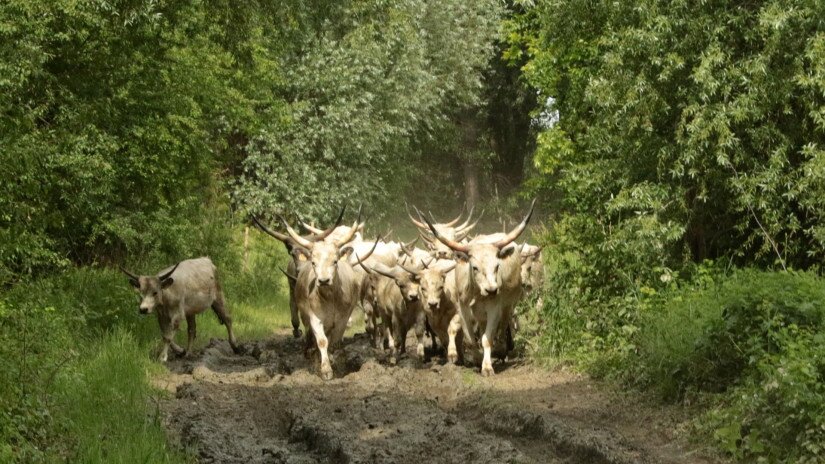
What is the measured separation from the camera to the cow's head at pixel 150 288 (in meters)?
15.7

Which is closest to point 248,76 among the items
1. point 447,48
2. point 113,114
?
point 113,114

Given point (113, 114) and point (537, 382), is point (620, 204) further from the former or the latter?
point (113, 114)

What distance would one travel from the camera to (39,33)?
556 inches

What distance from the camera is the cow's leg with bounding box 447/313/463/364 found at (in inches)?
614

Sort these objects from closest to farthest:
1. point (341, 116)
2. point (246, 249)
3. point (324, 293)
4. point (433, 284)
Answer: point (324, 293) → point (433, 284) → point (246, 249) → point (341, 116)

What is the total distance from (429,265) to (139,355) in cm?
473

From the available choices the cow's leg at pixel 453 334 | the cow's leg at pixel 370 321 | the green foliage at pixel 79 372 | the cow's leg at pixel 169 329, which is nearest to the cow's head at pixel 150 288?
the cow's leg at pixel 169 329

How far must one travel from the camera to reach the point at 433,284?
1623 centimetres

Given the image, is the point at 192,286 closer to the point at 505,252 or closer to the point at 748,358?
the point at 505,252

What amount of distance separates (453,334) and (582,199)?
8.08ft

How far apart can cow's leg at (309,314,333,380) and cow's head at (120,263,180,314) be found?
2128mm

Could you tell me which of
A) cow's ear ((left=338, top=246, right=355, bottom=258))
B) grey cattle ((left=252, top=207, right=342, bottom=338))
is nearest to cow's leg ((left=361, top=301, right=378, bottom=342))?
grey cattle ((left=252, top=207, right=342, bottom=338))

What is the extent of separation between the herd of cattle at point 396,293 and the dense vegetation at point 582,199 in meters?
0.61

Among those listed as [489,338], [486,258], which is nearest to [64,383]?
[489,338]
